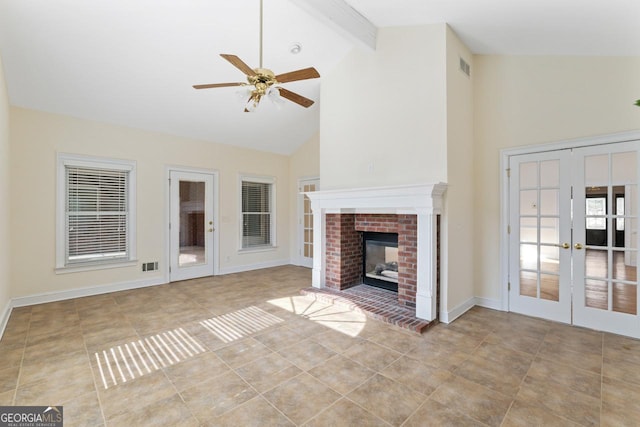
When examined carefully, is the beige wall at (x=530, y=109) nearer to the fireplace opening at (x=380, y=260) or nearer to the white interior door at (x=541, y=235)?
the white interior door at (x=541, y=235)

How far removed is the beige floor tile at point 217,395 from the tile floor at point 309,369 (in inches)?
0.4

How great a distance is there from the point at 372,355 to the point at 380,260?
83.4 inches

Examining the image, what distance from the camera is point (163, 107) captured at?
4660mm

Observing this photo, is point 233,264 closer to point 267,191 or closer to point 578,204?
point 267,191

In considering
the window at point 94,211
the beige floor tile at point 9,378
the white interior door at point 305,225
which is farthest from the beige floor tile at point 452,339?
the window at point 94,211

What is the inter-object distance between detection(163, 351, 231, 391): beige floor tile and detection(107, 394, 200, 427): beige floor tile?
19cm

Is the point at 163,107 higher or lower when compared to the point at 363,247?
higher

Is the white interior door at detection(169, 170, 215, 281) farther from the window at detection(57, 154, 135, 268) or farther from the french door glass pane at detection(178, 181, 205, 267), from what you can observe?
the window at detection(57, 154, 135, 268)

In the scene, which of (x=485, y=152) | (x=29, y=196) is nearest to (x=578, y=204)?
(x=485, y=152)

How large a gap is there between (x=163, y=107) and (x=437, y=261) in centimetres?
469

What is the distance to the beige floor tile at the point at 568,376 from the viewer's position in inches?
86.1

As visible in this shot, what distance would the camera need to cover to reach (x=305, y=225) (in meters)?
6.98

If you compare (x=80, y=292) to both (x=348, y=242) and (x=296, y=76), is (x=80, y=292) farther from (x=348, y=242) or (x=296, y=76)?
(x=296, y=76)

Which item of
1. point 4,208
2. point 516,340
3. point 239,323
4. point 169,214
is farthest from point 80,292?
point 516,340
